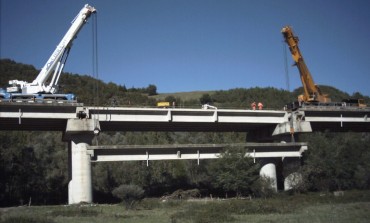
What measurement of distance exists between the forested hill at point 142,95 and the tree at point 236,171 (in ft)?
188

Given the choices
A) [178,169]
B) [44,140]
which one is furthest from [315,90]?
[44,140]

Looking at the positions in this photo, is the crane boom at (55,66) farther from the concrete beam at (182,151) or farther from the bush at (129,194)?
the bush at (129,194)

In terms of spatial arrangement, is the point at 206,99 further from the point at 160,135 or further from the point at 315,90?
the point at 315,90

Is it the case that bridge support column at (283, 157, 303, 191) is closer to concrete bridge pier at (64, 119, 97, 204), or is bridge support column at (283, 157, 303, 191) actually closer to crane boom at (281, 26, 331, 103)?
crane boom at (281, 26, 331, 103)

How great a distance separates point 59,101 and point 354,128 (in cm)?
3993

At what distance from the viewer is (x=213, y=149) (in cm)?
4406

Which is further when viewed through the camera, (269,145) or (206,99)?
(206,99)

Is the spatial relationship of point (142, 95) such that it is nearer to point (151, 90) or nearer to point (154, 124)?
point (151, 90)

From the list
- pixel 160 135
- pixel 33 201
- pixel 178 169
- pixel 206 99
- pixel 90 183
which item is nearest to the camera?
pixel 90 183

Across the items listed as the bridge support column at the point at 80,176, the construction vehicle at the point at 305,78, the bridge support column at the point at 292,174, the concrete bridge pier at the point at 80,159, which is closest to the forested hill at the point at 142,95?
the construction vehicle at the point at 305,78

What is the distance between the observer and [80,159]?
39125 millimetres

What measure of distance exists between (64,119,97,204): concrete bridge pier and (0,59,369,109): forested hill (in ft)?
188

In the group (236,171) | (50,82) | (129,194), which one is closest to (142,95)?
(50,82)

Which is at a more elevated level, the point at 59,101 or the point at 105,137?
the point at 59,101
